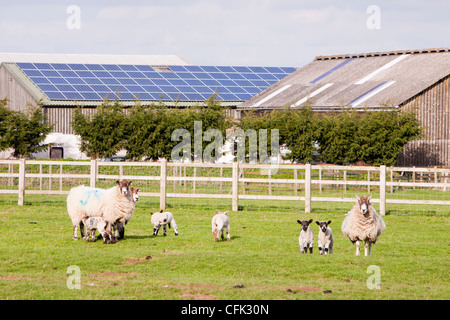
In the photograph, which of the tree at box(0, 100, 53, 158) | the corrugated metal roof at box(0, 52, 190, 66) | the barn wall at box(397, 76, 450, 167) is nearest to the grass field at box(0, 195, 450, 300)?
the tree at box(0, 100, 53, 158)

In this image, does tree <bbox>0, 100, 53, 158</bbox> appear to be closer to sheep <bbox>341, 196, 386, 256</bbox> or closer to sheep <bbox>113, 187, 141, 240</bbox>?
sheep <bbox>113, 187, 141, 240</bbox>

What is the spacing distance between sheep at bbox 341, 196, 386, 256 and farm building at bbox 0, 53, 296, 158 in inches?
1211

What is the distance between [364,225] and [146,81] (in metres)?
40.8

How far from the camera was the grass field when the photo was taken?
35.9ft

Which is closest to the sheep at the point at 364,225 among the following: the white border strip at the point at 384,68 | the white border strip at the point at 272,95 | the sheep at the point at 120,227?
the sheep at the point at 120,227

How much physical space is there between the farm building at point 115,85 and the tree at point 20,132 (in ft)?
22.5

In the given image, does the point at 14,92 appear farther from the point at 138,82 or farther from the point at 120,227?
the point at 120,227

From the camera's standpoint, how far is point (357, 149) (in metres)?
37.4

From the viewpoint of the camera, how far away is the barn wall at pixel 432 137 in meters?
42.9

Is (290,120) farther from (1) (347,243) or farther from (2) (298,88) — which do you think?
(1) (347,243)

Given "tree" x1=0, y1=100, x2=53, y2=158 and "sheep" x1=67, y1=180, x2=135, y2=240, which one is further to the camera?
"tree" x1=0, y1=100, x2=53, y2=158

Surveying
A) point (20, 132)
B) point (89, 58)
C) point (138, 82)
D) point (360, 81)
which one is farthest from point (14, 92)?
point (360, 81)
